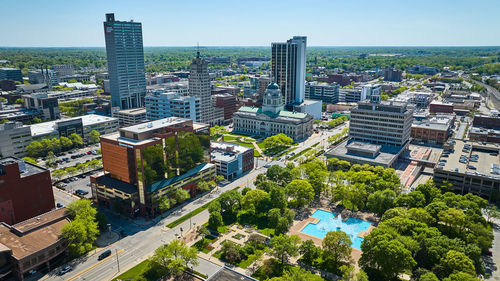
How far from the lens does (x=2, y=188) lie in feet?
277

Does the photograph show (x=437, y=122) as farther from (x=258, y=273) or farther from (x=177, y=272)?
(x=177, y=272)

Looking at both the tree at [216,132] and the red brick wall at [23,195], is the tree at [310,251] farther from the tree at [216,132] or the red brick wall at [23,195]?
the tree at [216,132]

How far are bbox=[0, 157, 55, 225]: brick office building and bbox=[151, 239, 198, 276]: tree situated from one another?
4377cm

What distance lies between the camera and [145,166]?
311ft

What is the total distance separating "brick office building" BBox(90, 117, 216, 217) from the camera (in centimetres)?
9544

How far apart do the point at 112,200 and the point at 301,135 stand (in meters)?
114

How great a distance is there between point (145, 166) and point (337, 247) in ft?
186

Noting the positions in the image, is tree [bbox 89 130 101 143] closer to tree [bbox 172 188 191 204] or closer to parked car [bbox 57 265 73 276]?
tree [bbox 172 188 191 204]

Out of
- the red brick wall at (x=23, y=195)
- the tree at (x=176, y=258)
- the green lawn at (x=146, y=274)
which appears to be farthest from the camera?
the red brick wall at (x=23, y=195)

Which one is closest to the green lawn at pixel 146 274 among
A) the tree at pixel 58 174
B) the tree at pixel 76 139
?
the tree at pixel 58 174

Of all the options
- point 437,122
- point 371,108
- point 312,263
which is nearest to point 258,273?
point 312,263

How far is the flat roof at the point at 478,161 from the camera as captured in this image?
372ft

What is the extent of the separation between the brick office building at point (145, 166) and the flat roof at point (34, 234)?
1675 cm

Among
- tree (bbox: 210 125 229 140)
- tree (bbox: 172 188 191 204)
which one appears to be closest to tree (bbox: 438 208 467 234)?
tree (bbox: 172 188 191 204)
